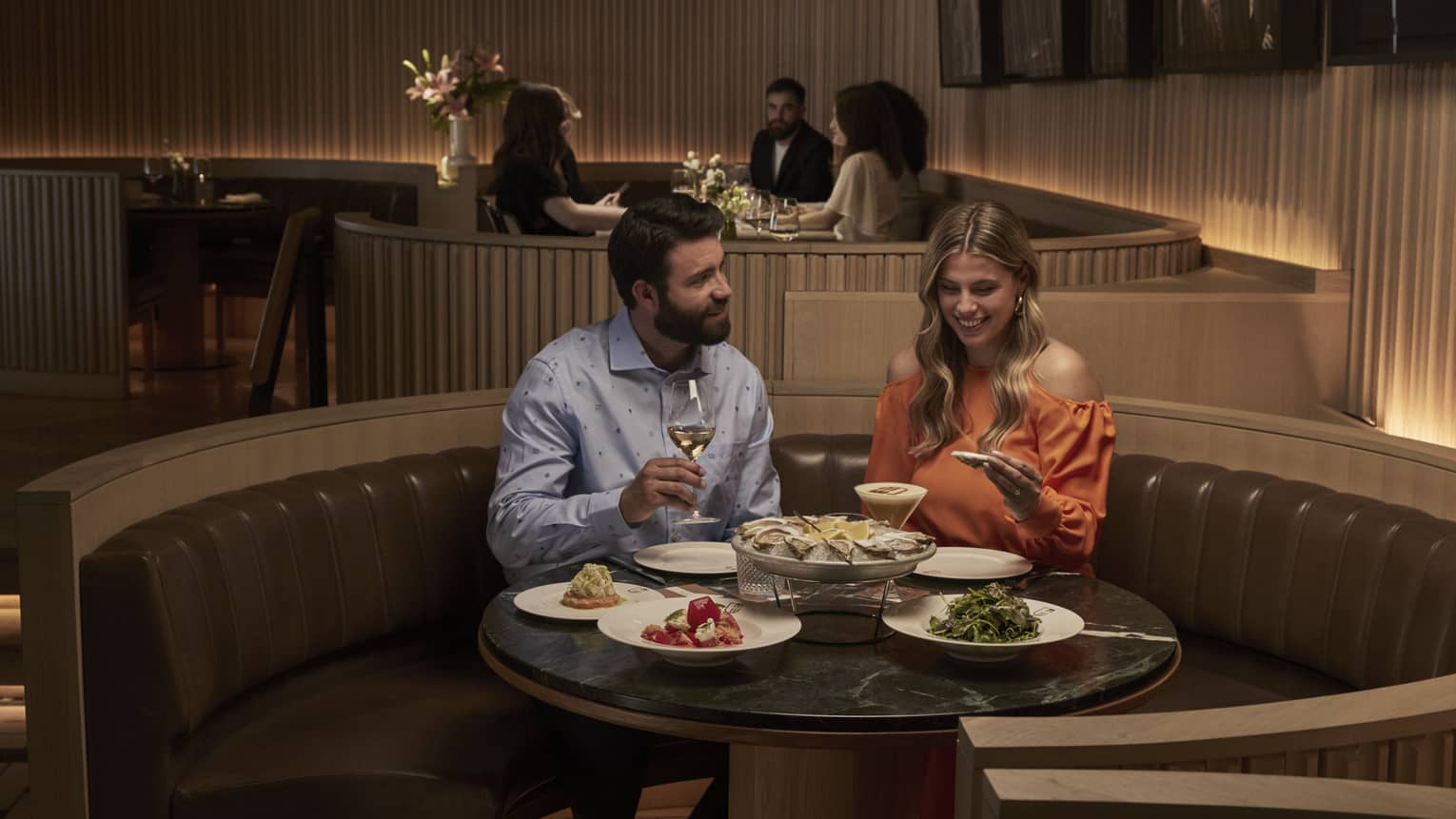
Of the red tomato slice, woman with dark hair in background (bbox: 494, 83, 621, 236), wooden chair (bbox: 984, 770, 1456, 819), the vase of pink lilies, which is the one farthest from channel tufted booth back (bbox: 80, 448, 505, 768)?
the vase of pink lilies

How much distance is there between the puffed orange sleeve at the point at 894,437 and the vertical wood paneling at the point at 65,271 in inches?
262

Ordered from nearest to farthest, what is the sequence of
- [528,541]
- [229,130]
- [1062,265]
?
[528,541]
[1062,265]
[229,130]

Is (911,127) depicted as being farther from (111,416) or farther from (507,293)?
(111,416)

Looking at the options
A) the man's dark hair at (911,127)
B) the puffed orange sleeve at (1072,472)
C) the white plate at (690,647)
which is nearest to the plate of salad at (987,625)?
the white plate at (690,647)

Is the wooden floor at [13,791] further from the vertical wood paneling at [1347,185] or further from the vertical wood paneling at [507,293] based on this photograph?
the vertical wood paneling at [1347,185]

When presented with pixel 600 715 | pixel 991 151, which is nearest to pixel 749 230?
pixel 991 151

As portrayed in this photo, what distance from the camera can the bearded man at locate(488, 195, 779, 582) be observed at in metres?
3.15

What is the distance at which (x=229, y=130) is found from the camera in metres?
13.2

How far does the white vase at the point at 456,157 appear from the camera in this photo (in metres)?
11.0

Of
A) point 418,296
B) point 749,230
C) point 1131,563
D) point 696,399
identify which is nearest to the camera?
point 696,399

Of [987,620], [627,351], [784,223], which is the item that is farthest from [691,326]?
[784,223]

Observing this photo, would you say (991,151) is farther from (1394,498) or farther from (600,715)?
(600,715)

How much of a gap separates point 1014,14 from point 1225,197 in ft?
10.0

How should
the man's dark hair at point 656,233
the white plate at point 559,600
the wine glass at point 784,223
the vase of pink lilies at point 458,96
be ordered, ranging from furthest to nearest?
the vase of pink lilies at point 458,96 < the wine glass at point 784,223 < the man's dark hair at point 656,233 < the white plate at point 559,600
